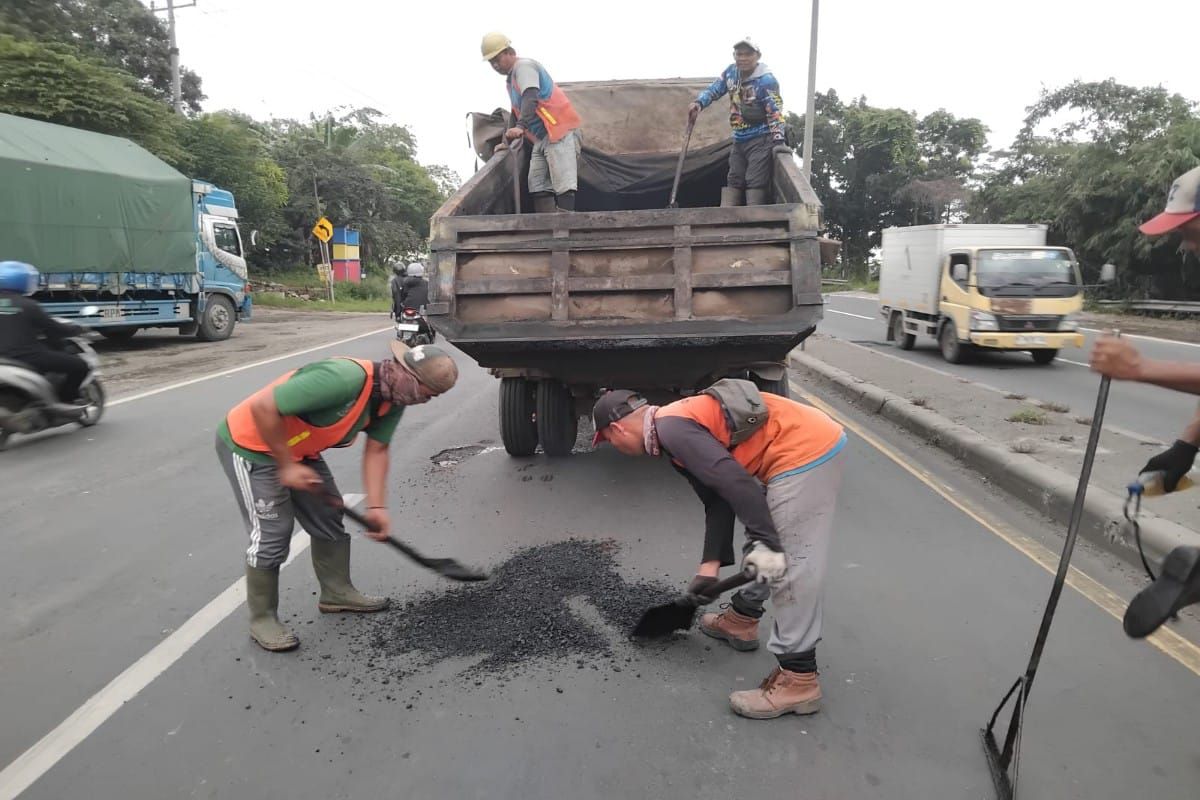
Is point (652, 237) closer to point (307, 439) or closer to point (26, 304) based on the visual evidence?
point (307, 439)

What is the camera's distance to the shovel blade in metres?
3.33

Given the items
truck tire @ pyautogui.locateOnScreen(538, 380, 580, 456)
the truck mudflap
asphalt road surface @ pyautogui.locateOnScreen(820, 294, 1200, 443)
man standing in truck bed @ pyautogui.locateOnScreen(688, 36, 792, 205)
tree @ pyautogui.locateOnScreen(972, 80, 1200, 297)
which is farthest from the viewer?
tree @ pyautogui.locateOnScreen(972, 80, 1200, 297)

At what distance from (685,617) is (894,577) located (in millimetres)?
1413

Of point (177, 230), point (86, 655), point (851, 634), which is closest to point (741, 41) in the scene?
point (851, 634)

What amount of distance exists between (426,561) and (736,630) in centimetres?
140

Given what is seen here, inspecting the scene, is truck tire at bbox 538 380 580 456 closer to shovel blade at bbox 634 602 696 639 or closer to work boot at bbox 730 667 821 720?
shovel blade at bbox 634 602 696 639

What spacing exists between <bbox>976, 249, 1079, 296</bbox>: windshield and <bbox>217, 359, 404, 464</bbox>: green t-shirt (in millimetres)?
→ 11706

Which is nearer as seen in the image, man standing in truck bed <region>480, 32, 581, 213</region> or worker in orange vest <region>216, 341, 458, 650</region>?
worker in orange vest <region>216, 341, 458, 650</region>

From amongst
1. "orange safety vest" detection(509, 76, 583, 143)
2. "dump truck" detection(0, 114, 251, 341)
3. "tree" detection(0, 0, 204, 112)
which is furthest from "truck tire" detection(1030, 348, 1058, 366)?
"tree" detection(0, 0, 204, 112)

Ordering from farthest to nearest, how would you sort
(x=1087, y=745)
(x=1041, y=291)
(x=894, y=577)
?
1. (x=1041, y=291)
2. (x=894, y=577)
3. (x=1087, y=745)

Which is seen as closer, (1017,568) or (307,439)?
(307,439)

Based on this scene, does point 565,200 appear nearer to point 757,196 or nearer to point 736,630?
point 757,196

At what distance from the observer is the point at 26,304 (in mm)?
7043

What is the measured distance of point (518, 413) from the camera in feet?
20.6
